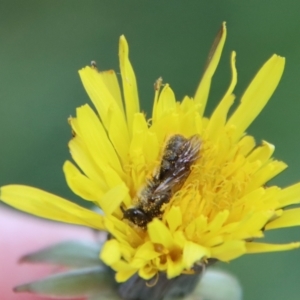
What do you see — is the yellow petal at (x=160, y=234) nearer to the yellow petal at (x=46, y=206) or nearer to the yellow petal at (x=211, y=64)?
the yellow petal at (x=46, y=206)

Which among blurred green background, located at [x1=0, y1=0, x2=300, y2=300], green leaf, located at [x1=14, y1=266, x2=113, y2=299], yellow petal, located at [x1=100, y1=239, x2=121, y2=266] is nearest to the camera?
yellow petal, located at [x1=100, y1=239, x2=121, y2=266]

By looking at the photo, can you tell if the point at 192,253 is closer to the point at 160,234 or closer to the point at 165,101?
the point at 160,234

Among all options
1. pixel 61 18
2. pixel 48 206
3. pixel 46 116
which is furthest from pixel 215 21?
pixel 48 206

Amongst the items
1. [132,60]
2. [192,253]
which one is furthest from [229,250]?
[132,60]

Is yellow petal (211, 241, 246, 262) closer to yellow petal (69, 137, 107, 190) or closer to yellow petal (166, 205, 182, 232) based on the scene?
yellow petal (166, 205, 182, 232)

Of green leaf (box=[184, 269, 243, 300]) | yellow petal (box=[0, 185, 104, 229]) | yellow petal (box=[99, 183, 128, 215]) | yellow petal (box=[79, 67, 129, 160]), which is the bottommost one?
green leaf (box=[184, 269, 243, 300])

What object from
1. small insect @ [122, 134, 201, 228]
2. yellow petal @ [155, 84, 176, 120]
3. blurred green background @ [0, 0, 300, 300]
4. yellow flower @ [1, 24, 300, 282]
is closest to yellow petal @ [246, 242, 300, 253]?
yellow flower @ [1, 24, 300, 282]

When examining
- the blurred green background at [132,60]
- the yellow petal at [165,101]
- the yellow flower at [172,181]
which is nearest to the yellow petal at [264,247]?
the yellow flower at [172,181]

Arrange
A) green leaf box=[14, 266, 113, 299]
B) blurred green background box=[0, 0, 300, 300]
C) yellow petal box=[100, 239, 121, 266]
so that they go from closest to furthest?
yellow petal box=[100, 239, 121, 266] < green leaf box=[14, 266, 113, 299] < blurred green background box=[0, 0, 300, 300]
